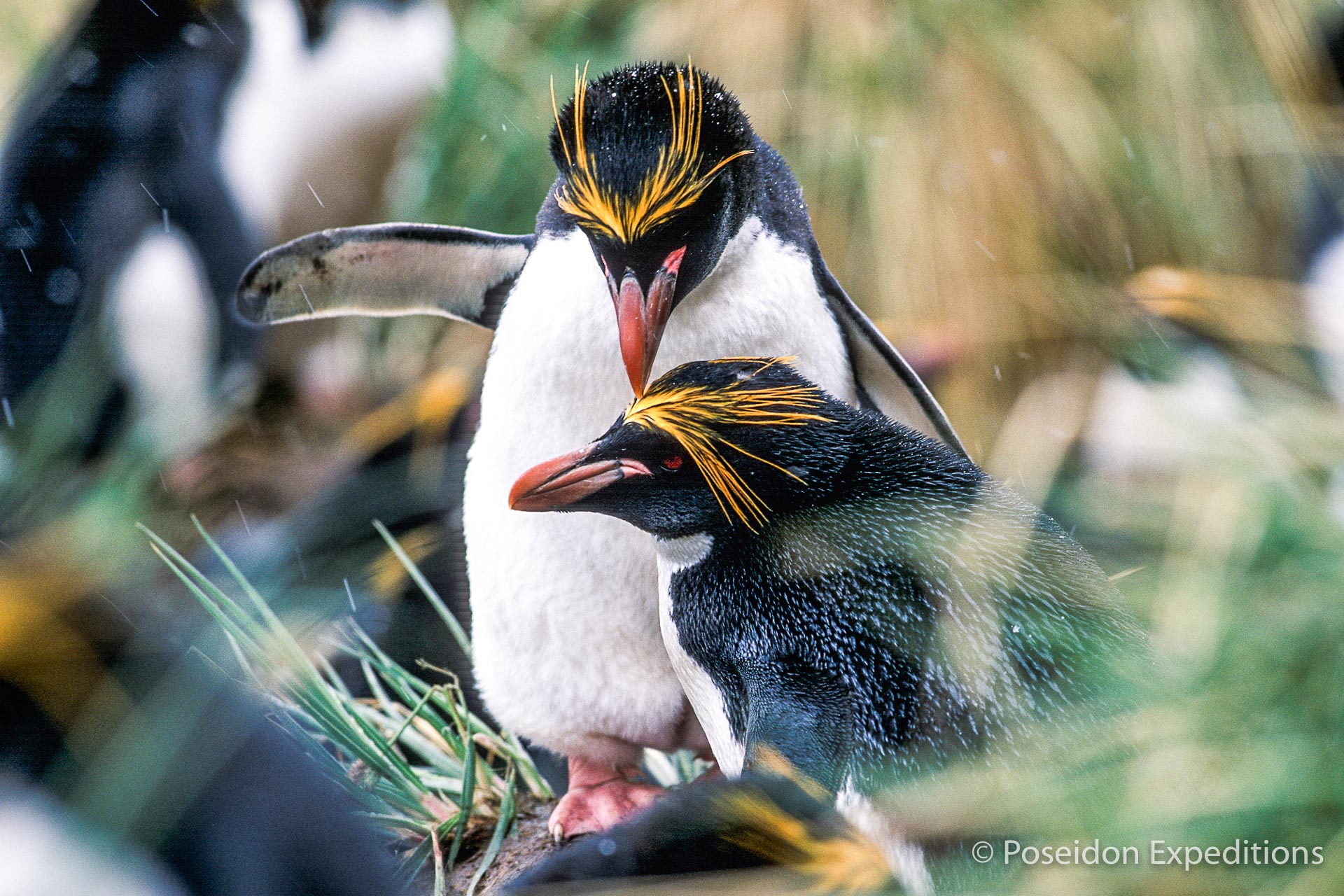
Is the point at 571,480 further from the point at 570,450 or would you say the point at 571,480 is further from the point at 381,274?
the point at 381,274

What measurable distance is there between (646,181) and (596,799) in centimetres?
52

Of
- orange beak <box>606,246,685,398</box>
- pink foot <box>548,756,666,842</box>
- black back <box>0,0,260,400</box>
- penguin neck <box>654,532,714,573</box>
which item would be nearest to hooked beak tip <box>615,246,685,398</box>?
orange beak <box>606,246,685,398</box>

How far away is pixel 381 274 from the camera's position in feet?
3.31

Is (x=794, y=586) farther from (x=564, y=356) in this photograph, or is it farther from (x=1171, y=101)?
(x=1171, y=101)

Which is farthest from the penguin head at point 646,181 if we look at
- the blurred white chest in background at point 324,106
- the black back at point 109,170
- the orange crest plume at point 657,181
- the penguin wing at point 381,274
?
the black back at point 109,170

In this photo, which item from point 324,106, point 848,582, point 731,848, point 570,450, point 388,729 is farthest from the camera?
point 324,106

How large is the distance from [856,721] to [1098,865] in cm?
20

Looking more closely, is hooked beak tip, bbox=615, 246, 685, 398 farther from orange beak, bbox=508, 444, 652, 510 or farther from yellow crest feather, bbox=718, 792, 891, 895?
yellow crest feather, bbox=718, 792, 891, 895

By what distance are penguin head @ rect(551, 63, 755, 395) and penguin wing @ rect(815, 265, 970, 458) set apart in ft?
0.58

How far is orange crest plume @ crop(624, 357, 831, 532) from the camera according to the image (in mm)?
738

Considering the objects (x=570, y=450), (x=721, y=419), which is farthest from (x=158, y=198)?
(x=721, y=419)

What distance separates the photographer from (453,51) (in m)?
1.02

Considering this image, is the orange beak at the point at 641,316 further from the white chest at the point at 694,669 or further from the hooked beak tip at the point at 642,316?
the white chest at the point at 694,669

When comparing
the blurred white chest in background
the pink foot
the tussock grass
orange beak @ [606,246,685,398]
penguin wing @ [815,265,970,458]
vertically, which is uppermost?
the blurred white chest in background
